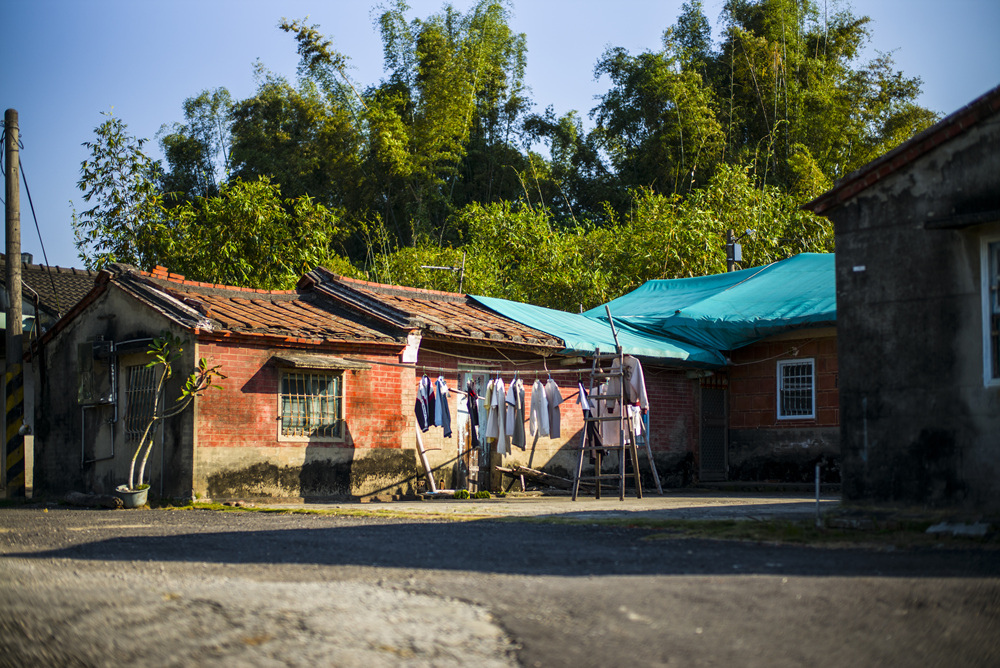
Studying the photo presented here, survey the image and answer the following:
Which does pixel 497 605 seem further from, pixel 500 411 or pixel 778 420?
pixel 778 420

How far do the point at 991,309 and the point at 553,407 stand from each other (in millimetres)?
7191

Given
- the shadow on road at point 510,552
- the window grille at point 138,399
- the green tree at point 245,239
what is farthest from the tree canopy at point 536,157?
the shadow on road at point 510,552

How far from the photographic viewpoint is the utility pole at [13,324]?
15438 millimetres

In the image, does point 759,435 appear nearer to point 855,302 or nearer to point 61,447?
point 855,302

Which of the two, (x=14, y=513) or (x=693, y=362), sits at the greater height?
(x=693, y=362)

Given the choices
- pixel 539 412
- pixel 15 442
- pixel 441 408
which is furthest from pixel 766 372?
pixel 15 442

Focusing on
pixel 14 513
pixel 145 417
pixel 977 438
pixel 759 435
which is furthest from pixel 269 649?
pixel 759 435

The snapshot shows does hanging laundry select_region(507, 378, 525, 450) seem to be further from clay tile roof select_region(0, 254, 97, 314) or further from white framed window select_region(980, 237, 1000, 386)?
clay tile roof select_region(0, 254, 97, 314)

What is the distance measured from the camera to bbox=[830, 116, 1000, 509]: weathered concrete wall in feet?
27.1

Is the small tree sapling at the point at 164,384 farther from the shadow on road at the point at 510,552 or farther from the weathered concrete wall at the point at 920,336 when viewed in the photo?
the weathered concrete wall at the point at 920,336

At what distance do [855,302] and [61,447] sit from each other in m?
12.9

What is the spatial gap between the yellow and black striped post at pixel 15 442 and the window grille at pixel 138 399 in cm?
251

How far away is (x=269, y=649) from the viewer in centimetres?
395

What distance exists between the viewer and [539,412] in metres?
14.2
